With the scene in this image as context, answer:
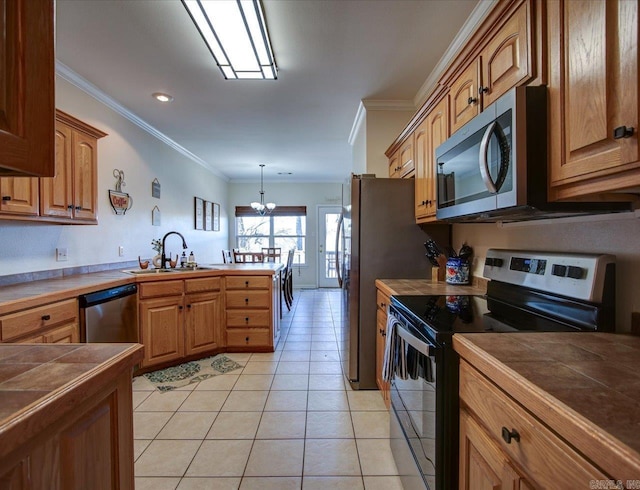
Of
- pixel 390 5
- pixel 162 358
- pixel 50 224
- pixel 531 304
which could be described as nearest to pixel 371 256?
pixel 531 304

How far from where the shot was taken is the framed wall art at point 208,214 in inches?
234

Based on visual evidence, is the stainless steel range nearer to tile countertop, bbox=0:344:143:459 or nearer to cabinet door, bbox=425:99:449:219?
cabinet door, bbox=425:99:449:219

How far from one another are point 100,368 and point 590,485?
1012 mm

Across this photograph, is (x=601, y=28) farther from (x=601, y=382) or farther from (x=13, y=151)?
(x=13, y=151)

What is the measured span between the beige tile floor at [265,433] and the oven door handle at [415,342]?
0.75 m

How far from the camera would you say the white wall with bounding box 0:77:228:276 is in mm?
2418

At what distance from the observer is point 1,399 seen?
0.59 m

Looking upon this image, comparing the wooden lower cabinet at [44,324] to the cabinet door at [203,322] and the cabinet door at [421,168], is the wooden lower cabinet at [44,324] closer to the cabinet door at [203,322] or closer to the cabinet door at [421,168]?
the cabinet door at [203,322]

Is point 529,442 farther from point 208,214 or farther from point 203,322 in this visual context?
point 208,214

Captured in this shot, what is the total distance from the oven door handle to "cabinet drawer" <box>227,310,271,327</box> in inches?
80.4

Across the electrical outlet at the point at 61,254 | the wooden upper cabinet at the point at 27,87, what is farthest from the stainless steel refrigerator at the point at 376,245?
the electrical outlet at the point at 61,254

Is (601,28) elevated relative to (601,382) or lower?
elevated

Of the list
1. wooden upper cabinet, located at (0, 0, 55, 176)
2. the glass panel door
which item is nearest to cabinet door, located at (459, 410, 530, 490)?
wooden upper cabinet, located at (0, 0, 55, 176)

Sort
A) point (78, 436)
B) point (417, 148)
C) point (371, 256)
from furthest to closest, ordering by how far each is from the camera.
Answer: point (371, 256) < point (417, 148) < point (78, 436)
